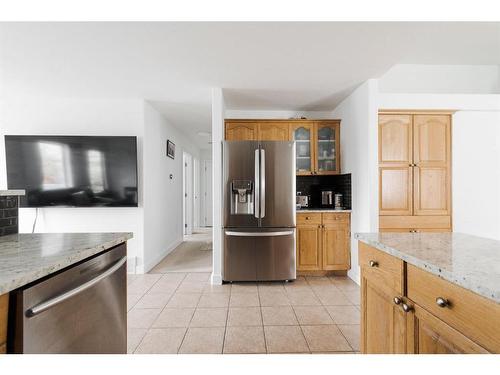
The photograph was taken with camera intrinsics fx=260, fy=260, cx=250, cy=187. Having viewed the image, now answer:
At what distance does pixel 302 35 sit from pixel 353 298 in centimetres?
249

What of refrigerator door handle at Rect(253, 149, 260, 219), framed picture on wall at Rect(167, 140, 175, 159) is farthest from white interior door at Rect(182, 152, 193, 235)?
refrigerator door handle at Rect(253, 149, 260, 219)

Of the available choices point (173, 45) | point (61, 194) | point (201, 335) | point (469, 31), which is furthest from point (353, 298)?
point (61, 194)

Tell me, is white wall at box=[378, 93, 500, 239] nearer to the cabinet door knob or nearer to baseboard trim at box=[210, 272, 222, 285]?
the cabinet door knob

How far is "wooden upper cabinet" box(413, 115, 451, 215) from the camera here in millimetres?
2934

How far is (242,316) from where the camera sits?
2.30m

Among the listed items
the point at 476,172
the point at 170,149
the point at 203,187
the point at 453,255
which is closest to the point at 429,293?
the point at 453,255

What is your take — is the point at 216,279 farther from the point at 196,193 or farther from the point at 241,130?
the point at 196,193

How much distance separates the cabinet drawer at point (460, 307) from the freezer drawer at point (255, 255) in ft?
6.96

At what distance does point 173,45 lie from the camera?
7.04ft

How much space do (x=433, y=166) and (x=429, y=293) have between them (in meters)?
2.58

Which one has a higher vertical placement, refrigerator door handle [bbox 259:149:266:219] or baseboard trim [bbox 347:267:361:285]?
refrigerator door handle [bbox 259:149:266:219]

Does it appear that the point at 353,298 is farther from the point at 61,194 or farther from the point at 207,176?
the point at 207,176

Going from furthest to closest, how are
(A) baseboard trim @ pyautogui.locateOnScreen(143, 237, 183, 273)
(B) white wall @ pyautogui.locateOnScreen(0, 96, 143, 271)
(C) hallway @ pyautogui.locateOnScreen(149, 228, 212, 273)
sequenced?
1. (C) hallway @ pyautogui.locateOnScreen(149, 228, 212, 273)
2. (A) baseboard trim @ pyautogui.locateOnScreen(143, 237, 183, 273)
3. (B) white wall @ pyautogui.locateOnScreen(0, 96, 143, 271)

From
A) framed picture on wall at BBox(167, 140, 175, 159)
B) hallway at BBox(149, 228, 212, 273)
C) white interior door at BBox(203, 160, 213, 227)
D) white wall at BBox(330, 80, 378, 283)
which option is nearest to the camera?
white wall at BBox(330, 80, 378, 283)
